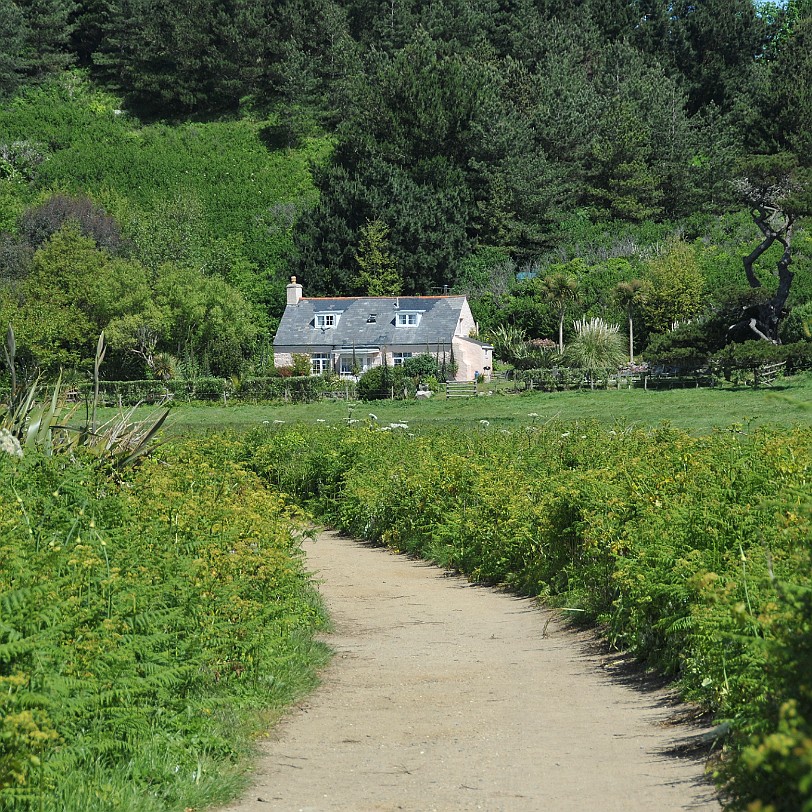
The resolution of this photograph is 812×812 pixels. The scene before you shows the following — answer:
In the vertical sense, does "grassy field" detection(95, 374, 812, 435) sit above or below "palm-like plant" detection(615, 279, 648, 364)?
below

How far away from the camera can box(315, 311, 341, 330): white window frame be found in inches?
2320

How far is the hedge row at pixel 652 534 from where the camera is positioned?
14.4 feet

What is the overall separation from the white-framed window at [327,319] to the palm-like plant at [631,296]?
46.3 feet

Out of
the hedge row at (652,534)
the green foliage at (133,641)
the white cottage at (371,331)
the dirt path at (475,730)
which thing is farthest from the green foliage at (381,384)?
the green foliage at (133,641)

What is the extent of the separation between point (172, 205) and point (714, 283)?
91.9 ft

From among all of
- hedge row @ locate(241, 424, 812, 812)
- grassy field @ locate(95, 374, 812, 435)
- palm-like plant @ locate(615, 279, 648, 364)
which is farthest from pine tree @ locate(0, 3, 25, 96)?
hedge row @ locate(241, 424, 812, 812)

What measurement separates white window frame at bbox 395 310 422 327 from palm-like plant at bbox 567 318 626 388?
9.61 metres

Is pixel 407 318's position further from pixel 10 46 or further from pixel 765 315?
pixel 10 46

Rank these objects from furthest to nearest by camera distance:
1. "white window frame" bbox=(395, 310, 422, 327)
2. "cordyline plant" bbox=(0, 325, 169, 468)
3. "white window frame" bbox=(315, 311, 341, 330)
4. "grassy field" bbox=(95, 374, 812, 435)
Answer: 1. "white window frame" bbox=(315, 311, 341, 330)
2. "white window frame" bbox=(395, 310, 422, 327)
3. "grassy field" bbox=(95, 374, 812, 435)
4. "cordyline plant" bbox=(0, 325, 169, 468)

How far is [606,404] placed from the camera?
1395 inches

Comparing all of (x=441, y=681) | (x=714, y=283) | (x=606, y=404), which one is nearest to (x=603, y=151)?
(x=714, y=283)

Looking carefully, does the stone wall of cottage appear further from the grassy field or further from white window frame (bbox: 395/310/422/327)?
the grassy field

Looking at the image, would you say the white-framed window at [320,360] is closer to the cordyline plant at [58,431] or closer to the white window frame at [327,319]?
the white window frame at [327,319]

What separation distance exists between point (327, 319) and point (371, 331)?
2.77 metres
